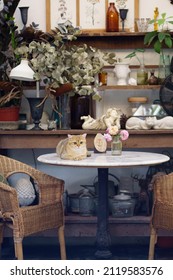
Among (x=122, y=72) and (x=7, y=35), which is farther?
(x=122, y=72)

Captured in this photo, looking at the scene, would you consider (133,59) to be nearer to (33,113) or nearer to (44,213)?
(33,113)

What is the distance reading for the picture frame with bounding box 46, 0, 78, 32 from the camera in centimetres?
468

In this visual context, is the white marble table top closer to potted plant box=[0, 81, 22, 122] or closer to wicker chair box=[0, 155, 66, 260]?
wicker chair box=[0, 155, 66, 260]

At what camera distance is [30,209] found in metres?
3.46

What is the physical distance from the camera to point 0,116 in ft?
14.5

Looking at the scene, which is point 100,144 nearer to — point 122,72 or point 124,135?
point 124,135

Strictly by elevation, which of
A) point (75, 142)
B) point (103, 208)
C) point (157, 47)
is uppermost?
point (157, 47)

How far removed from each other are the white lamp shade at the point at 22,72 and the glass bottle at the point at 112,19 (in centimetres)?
77

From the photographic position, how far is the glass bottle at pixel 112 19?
180 inches

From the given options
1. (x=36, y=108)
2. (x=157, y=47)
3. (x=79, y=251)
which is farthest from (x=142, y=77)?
(x=79, y=251)

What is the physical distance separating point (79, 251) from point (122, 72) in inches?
54.4

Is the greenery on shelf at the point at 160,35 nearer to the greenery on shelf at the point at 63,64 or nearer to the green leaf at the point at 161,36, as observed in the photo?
the green leaf at the point at 161,36

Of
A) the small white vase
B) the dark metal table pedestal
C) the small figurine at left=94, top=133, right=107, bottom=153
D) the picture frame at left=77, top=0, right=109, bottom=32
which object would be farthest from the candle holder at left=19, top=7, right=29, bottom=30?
the dark metal table pedestal

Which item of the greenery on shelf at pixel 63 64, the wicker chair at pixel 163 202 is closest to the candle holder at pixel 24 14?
the greenery on shelf at pixel 63 64
